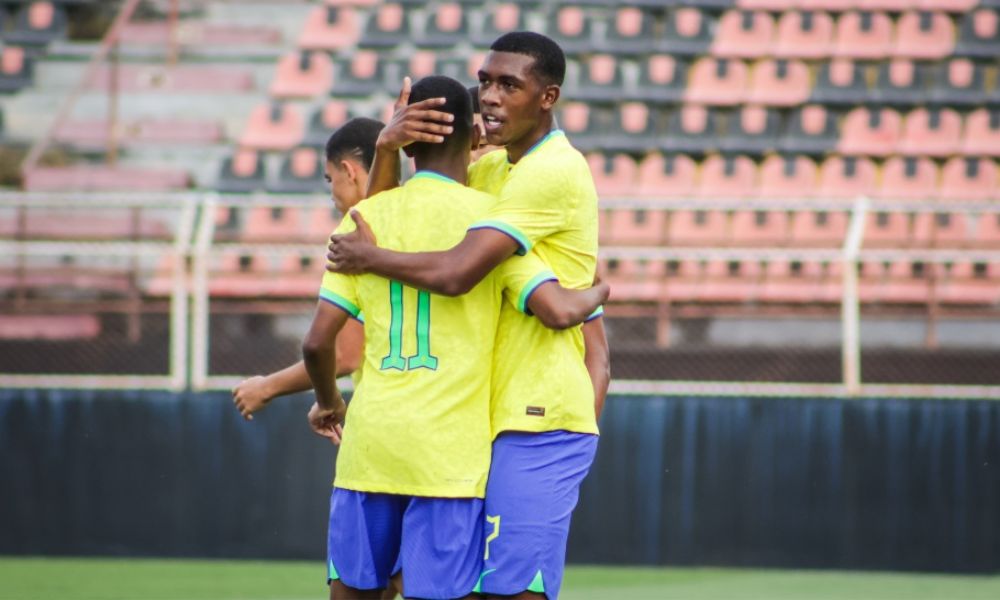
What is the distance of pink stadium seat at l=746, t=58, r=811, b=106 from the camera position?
13.8 meters

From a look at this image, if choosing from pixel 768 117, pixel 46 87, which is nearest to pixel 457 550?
pixel 768 117

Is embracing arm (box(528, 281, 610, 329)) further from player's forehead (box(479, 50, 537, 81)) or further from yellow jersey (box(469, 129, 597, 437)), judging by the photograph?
player's forehead (box(479, 50, 537, 81))

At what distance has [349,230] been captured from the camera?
3842 millimetres

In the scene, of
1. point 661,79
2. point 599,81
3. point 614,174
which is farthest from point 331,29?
point 614,174

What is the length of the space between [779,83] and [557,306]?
10575 millimetres

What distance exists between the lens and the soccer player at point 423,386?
3736 millimetres

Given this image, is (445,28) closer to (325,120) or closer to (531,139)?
(325,120)

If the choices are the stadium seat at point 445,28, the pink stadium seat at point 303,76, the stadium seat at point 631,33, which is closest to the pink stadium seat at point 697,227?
the stadium seat at point 631,33

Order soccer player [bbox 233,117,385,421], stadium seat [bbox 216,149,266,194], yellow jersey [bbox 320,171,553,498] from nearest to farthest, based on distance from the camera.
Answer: yellow jersey [bbox 320,171,553,498], soccer player [bbox 233,117,385,421], stadium seat [bbox 216,149,266,194]

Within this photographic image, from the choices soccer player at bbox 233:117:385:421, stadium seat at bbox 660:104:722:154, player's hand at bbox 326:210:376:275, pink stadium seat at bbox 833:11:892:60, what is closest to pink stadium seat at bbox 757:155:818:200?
stadium seat at bbox 660:104:722:154

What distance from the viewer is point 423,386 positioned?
3729mm

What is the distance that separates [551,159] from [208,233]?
5453mm

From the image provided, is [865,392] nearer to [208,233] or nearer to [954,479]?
[954,479]

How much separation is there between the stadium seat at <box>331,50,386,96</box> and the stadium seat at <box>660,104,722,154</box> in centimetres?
255
